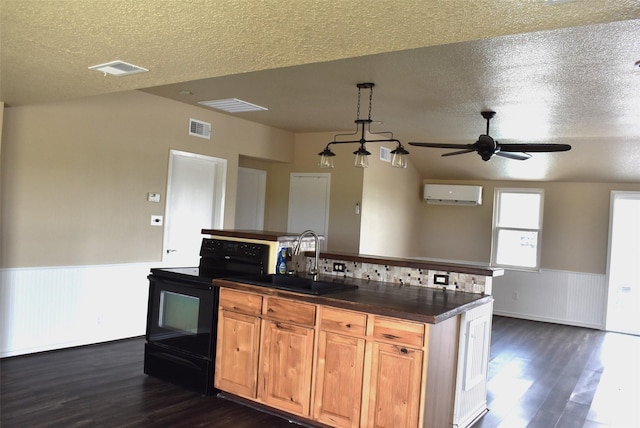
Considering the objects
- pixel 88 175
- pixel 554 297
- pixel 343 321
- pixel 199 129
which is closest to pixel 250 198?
pixel 199 129

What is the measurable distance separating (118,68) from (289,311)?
70.0 inches

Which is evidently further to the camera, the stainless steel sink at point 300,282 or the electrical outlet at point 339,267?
the electrical outlet at point 339,267

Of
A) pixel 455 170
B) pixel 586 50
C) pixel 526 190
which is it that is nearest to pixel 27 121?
pixel 586 50

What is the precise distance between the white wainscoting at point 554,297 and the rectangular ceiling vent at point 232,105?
477 centimetres

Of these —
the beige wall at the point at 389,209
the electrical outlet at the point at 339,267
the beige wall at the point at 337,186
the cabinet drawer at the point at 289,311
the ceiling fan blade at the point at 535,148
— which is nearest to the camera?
the cabinet drawer at the point at 289,311

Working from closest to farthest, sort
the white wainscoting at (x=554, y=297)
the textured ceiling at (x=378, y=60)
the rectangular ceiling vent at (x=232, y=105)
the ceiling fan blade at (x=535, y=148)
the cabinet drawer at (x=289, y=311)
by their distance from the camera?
the textured ceiling at (x=378, y=60) → the cabinet drawer at (x=289, y=311) → the ceiling fan blade at (x=535, y=148) → the rectangular ceiling vent at (x=232, y=105) → the white wainscoting at (x=554, y=297)

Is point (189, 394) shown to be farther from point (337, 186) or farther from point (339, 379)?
point (337, 186)

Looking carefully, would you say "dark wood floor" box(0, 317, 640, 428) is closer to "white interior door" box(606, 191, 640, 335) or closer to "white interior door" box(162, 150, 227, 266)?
"white interior door" box(162, 150, 227, 266)

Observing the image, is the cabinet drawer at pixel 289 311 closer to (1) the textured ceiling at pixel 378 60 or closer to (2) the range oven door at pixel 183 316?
A: (2) the range oven door at pixel 183 316

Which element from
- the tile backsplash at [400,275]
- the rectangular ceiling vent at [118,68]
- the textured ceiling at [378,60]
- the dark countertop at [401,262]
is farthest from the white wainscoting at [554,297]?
the rectangular ceiling vent at [118,68]

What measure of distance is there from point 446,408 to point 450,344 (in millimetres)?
391

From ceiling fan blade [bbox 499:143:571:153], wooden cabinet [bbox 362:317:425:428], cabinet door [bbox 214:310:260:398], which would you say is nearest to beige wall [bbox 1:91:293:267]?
cabinet door [bbox 214:310:260:398]

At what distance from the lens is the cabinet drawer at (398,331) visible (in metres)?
2.73

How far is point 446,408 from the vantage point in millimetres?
3035
